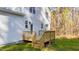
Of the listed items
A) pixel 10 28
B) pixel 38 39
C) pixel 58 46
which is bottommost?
pixel 58 46

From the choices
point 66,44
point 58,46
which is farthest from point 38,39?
point 66,44

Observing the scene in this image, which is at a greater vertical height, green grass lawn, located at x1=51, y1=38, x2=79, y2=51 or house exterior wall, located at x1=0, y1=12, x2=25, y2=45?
house exterior wall, located at x1=0, y1=12, x2=25, y2=45

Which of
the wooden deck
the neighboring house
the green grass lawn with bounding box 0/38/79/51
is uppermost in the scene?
the neighboring house

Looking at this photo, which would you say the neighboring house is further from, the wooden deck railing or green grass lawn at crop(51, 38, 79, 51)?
green grass lawn at crop(51, 38, 79, 51)

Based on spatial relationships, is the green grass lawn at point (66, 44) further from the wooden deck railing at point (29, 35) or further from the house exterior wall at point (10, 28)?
the house exterior wall at point (10, 28)

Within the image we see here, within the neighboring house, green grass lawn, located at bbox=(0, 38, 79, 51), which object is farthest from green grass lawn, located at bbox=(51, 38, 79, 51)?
the neighboring house

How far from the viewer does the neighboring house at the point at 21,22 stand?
414 centimetres

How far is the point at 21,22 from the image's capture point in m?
4.15

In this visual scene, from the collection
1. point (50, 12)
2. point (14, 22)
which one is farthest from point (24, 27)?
point (50, 12)

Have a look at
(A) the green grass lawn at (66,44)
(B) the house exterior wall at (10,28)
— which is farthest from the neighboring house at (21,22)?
(A) the green grass lawn at (66,44)

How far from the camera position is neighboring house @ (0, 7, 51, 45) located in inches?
163

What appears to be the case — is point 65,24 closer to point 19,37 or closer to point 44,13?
point 44,13

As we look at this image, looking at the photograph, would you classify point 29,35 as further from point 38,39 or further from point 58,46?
point 58,46
